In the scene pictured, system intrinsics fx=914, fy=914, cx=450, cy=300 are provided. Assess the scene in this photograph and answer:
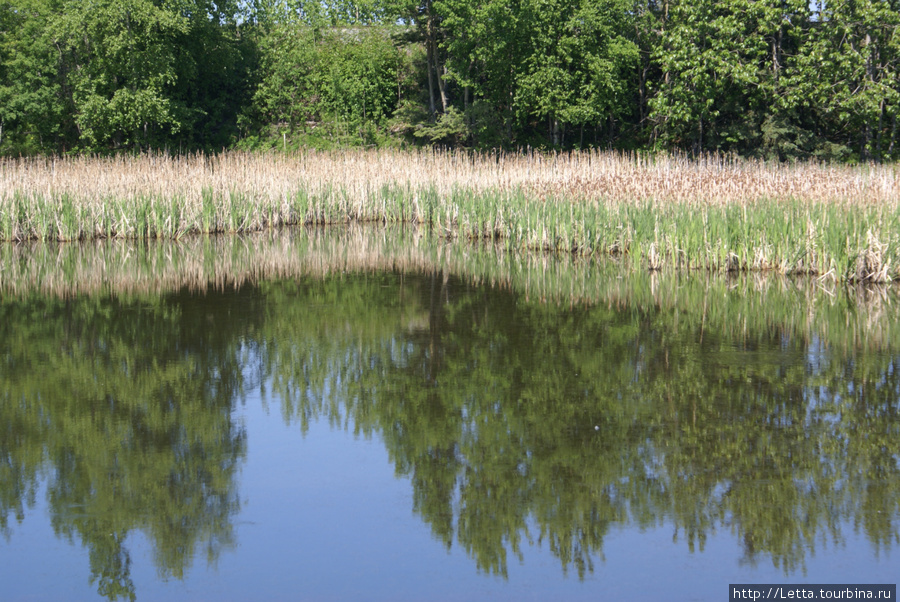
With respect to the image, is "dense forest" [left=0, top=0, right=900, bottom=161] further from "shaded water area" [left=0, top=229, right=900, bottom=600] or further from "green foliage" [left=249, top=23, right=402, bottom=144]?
"shaded water area" [left=0, top=229, right=900, bottom=600]

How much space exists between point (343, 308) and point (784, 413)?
4.49 m

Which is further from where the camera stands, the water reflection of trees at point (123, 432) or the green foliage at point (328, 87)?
the green foliage at point (328, 87)

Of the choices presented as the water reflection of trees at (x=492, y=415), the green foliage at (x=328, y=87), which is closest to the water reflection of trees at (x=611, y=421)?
Result: the water reflection of trees at (x=492, y=415)

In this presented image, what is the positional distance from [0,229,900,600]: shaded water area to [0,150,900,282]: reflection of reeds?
104cm

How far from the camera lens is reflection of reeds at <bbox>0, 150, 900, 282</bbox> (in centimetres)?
954

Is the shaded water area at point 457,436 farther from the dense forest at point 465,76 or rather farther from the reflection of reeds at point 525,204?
the dense forest at point 465,76

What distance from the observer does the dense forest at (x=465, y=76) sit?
71.9 ft

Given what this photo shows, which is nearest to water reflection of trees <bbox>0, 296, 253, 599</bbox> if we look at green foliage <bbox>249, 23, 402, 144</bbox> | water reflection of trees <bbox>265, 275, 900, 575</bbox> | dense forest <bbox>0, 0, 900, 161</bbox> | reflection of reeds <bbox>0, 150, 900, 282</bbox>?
water reflection of trees <bbox>265, 275, 900, 575</bbox>

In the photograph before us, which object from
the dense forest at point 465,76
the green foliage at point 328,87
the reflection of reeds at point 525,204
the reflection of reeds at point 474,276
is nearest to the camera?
the reflection of reeds at point 474,276

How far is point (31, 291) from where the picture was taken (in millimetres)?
9414

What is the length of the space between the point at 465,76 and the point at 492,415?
24383mm

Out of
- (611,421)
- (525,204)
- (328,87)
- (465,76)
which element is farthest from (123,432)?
(328,87)

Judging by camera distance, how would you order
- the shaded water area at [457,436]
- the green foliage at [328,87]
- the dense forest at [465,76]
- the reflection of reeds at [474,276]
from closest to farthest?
the shaded water area at [457,436] < the reflection of reeds at [474,276] < the dense forest at [465,76] < the green foliage at [328,87]

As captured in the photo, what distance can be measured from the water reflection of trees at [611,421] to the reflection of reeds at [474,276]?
300mm
